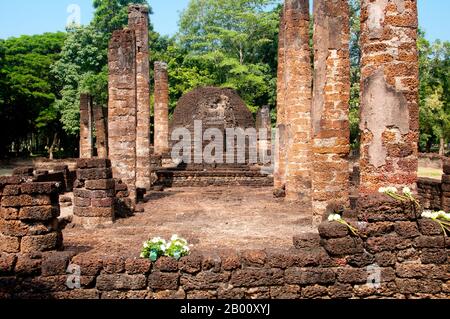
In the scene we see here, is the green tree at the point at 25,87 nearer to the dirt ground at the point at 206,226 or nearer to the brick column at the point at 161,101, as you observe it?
the brick column at the point at 161,101

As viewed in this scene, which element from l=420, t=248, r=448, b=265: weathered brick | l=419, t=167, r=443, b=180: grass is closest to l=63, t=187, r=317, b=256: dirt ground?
l=420, t=248, r=448, b=265: weathered brick

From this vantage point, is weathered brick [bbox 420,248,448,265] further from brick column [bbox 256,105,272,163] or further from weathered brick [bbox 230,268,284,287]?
brick column [bbox 256,105,272,163]

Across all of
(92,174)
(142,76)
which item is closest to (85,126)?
(142,76)

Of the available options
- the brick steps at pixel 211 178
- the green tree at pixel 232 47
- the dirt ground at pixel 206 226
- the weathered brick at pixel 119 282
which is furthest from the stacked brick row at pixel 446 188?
the green tree at pixel 232 47

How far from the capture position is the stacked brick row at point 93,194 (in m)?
11.2

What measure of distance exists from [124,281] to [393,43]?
544 cm

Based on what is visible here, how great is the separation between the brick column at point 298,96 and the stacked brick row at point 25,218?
352 inches

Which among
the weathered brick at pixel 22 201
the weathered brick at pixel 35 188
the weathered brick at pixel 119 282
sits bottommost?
the weathered brick at pixel 119 282

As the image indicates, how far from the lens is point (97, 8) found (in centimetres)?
3991

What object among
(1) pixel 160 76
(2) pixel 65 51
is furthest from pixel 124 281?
(2) pixel 65 51

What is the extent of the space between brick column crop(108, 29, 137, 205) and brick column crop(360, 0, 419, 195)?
7992 mm

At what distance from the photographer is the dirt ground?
353 inches

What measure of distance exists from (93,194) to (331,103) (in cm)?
611

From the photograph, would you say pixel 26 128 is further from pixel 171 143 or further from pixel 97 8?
pixel 171 143
